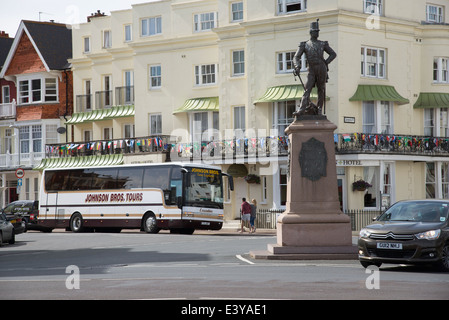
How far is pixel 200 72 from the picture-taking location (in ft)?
162

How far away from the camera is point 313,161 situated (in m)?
21.7

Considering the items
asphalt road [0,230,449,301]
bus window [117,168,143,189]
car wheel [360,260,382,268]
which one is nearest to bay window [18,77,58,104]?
bus window [117,168,143,189]

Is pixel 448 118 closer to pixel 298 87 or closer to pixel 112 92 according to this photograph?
pixel 298 87

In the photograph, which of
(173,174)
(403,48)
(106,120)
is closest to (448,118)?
(403,48)

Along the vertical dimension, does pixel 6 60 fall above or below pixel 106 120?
above

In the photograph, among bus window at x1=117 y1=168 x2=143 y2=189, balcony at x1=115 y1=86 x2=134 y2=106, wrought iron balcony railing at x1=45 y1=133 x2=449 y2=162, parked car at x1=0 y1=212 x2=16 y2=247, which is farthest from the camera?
balcony at x1=115 y1=86 x2=134 y2=106

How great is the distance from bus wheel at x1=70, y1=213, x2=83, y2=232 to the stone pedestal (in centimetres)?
2182

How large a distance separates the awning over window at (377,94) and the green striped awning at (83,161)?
48.8 feet

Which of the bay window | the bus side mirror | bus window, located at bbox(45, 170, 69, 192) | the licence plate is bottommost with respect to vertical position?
the licence plate

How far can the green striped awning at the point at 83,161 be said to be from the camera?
170ft

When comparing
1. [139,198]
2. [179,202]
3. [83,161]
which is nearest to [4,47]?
[83,161]

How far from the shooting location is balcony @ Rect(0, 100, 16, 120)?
2361 inches

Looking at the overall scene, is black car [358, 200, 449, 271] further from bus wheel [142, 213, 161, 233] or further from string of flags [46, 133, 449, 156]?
string of flags [46, 133, 449, 156]

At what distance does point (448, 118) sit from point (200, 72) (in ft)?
45.0
